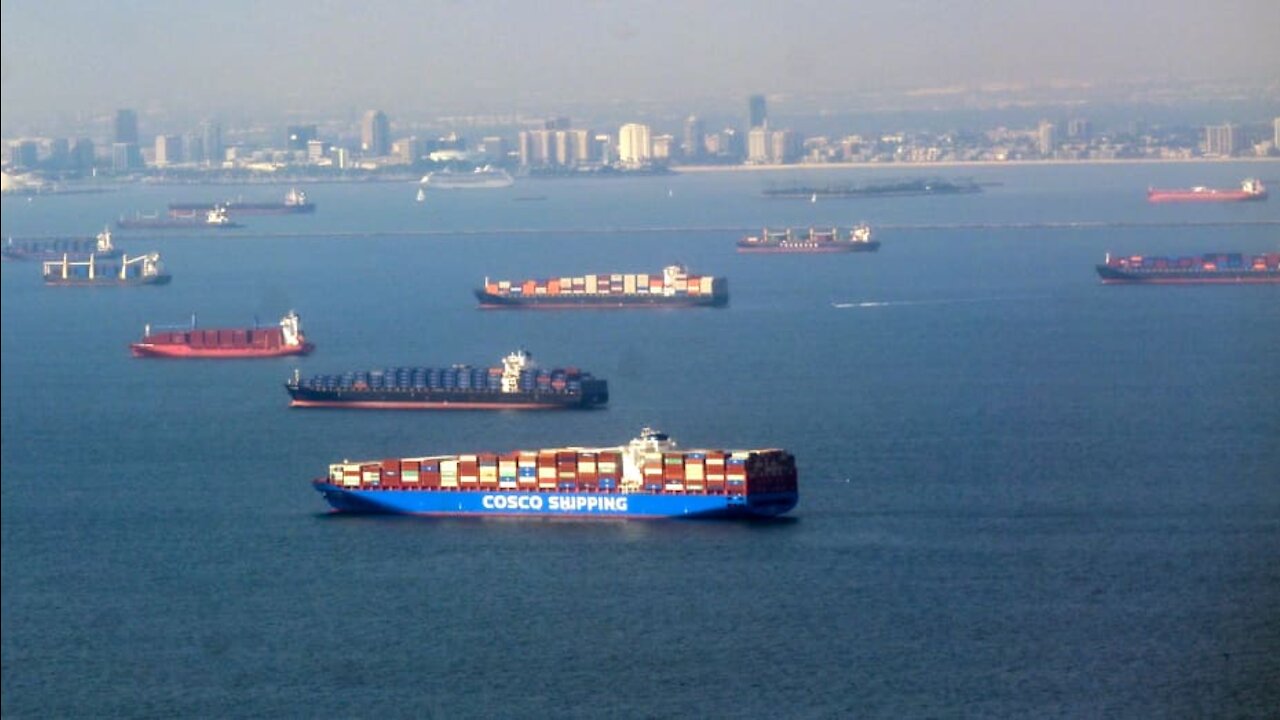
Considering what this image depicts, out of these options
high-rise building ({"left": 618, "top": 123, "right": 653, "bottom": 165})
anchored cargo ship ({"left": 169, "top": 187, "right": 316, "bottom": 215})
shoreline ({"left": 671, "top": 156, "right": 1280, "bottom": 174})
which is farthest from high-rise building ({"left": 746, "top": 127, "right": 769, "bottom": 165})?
anchored cargo ship ({"left": 169, "top": 187, "right": 316, "bottom": 215})

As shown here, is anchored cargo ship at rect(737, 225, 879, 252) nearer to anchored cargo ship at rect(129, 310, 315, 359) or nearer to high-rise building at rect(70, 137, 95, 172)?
anchored cargo ship at rect(129, 310, 315, 359)

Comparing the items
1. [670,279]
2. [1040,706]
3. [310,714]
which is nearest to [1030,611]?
[1040,706]

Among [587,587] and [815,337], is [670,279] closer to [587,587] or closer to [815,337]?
[815,337]

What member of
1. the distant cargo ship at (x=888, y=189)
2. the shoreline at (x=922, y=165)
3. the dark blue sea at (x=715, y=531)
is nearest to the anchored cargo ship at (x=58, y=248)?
A: the dark blue sea at (x=715, y=531)

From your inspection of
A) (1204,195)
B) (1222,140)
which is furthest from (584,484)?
(1204,195)

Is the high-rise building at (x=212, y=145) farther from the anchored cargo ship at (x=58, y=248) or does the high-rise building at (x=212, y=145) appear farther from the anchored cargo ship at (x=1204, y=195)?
the anchored cargo ship at (x=1204, y=195)
